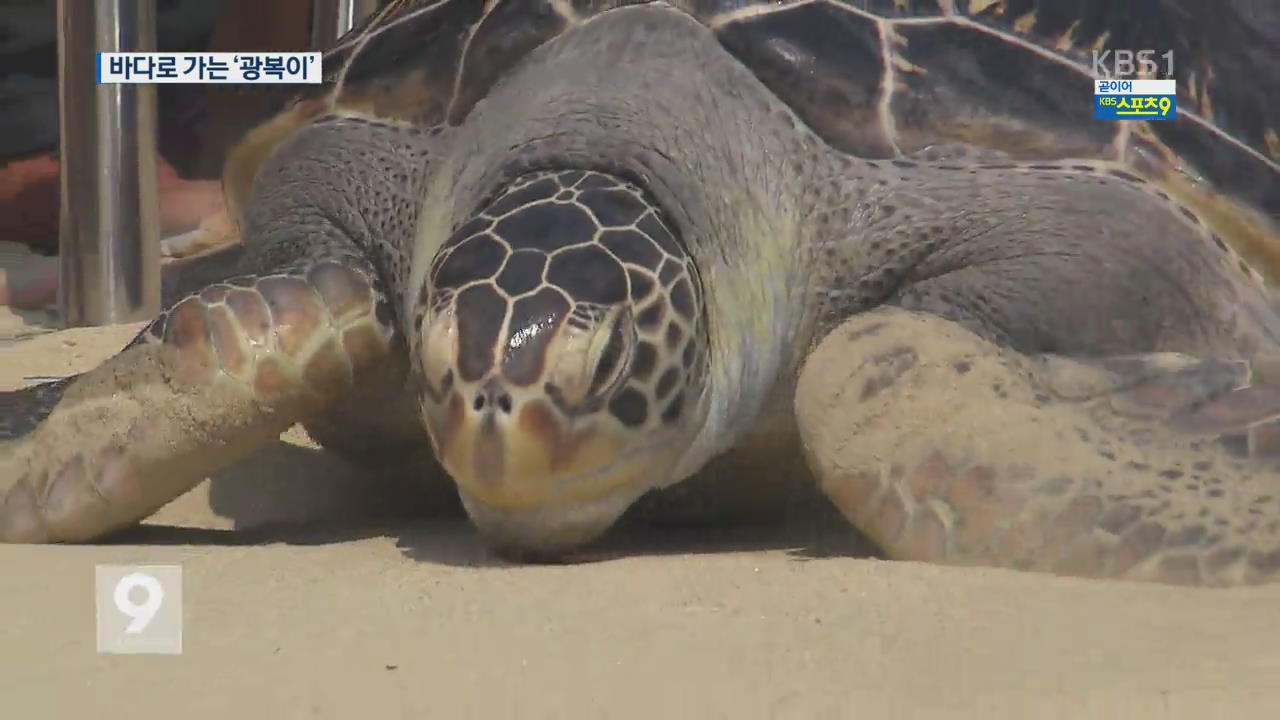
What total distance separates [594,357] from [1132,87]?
153cm

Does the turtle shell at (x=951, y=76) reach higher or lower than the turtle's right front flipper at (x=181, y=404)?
higher

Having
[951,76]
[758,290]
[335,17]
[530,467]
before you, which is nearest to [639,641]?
[530,467]

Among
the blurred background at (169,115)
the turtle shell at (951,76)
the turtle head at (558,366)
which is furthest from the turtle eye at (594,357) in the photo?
the blurred background at (169,115)

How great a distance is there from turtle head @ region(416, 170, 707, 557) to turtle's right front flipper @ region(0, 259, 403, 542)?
430mm

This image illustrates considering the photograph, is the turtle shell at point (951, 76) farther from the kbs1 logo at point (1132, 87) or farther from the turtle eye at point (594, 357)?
the turtle eye at point (594, 357)

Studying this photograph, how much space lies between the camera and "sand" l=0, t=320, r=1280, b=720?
4.69ft

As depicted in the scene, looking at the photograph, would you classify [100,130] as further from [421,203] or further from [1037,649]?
[1037,649]

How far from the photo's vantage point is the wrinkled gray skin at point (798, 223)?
264 centimetres

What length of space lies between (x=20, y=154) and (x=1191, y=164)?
7045 millimetres

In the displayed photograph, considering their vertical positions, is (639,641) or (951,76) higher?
(951,76)

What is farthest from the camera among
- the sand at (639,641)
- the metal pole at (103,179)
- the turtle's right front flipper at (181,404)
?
the metal pole at (103,179)

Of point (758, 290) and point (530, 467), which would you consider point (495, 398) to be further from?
point (758, 290)

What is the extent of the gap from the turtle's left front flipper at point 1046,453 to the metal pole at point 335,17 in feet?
12.4

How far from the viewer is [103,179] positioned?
210 inches
